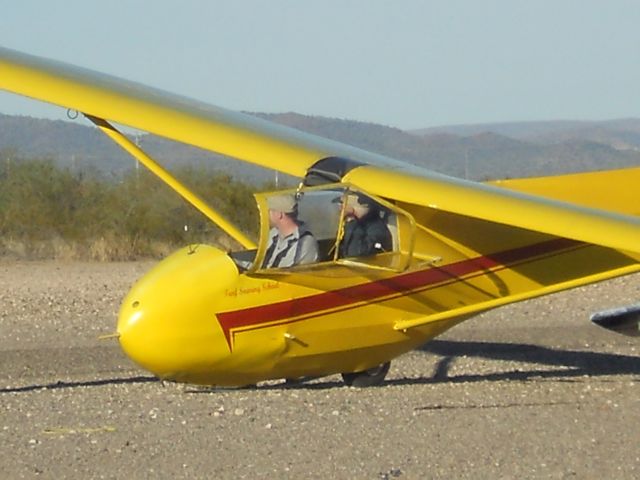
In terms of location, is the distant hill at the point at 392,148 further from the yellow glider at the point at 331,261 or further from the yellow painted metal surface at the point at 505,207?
the yellow painted metal surface at the point at 505,207

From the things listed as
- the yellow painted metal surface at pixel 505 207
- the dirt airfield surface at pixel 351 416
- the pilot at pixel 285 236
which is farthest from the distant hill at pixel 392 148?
the pilot at pixel 285 236

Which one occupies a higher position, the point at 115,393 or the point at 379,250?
the point at 379,250

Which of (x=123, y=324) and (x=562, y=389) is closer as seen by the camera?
(x=123, y=324)

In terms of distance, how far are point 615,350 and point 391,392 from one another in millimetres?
3739

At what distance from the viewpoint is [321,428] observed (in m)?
10.5

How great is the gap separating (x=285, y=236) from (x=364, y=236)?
693mm

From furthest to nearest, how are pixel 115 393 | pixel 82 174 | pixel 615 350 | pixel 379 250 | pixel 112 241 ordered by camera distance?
1. pixel 82 174
2. pixel 112 241
3. pixel 615 350
4. pixel 115 393
5. pixel 379 250

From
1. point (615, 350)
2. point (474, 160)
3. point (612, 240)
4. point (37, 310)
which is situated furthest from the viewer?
point (474, 160)

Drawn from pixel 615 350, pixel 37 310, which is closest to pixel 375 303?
pixel 615 350

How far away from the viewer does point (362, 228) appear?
444 inches

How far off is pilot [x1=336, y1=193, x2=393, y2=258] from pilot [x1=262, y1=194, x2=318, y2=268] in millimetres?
331

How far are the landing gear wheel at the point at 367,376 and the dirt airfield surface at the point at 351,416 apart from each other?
9 centimetres

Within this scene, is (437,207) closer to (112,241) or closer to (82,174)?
(112,241)

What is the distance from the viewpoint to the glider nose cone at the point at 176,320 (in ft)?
34.6
